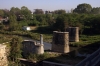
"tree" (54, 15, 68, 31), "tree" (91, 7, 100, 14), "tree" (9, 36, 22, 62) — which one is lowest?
"tree" (9, 36, 22, 62)

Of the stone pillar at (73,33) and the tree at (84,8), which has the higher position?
the tree at (84,8)

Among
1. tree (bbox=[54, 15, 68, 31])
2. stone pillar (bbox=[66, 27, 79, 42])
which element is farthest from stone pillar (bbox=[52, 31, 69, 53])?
tree (bbox=[54, 15, 68, 31])

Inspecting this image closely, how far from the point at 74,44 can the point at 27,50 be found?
347 inches

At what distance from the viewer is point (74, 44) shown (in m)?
22.8

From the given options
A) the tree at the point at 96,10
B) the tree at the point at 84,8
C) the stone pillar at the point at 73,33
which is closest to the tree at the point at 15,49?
the stone pillar at the point at 73,33

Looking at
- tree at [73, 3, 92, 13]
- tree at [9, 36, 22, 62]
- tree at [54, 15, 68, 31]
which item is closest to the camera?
tree at [9, 36, 22, 62]

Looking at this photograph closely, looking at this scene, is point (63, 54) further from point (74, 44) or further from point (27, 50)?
point (74, 44)

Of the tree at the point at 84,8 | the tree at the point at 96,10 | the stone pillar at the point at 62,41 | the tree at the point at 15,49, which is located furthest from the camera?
the tree at the point at 96,10

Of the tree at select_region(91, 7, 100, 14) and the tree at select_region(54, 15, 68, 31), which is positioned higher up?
the tree at select_region(91, 7, 100, 14)

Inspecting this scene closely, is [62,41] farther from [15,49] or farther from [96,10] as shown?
[96,10]

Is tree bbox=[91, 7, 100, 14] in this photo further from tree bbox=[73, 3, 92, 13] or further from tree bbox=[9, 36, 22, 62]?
tree bbox=[9, 36, 22, 62]

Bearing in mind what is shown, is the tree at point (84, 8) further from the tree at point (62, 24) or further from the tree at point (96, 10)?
the tree at point (62, 24)

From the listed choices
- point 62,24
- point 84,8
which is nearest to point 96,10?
point 84,8

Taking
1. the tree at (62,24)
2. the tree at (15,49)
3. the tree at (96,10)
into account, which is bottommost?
the tree at (15,49)
